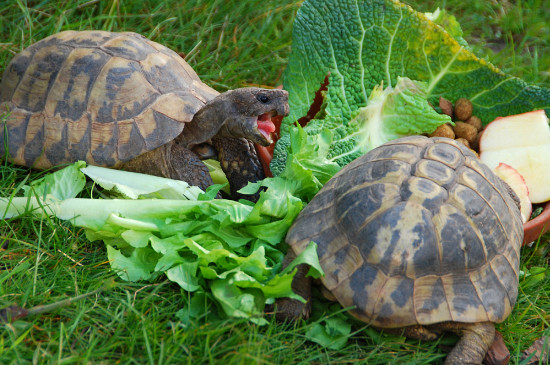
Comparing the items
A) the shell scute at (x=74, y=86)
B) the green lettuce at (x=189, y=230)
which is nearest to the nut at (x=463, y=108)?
the green lettuce at (x=189, y=230)

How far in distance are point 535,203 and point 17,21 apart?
3.46 metres

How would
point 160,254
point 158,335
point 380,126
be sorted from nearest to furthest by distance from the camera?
point 158,335
point 160,254
point 380,126

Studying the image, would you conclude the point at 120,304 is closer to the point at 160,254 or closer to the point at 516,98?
the point at 160,254

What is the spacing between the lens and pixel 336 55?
10.9 feet

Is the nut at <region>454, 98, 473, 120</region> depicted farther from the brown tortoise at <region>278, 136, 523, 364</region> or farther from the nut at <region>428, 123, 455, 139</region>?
the brown tortoise at <region>278, 136, 523, 364</region>

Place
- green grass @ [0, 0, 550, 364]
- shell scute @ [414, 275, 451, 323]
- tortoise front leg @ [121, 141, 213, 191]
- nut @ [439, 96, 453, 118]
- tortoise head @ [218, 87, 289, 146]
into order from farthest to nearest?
nut @ [439, 96, 453, 118], tortoise front leg @ [121, 141, 213, 191], tortoise head @ [218, 87, 289, 146], shell scute @ [414, 275, 451, 323], green grass @ [0, 0, 550, 364]

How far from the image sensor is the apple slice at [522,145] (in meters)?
3.04

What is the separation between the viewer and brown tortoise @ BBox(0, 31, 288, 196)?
2844 mm

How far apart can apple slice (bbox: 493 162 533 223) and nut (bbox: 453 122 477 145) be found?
12.5 inches

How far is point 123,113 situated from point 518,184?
6.73 ft

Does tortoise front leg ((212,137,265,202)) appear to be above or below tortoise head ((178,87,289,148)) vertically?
below

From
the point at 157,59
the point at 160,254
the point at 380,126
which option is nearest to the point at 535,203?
the point at 380,126

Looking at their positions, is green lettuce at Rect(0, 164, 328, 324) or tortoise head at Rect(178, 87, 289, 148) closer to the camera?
green lettuce at Rect(0, 164, 328, 324)

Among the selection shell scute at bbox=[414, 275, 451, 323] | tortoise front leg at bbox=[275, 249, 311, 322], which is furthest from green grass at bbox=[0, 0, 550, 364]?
shell scute at bbox=[414, 275, 451, 323]
